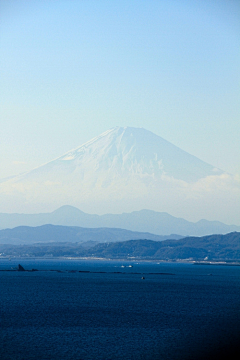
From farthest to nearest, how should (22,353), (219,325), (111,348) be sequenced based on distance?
(219,325) < (111,348) < (22,353)

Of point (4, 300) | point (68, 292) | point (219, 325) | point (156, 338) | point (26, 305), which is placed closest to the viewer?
point (156, 338)

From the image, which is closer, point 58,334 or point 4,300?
point 58,334

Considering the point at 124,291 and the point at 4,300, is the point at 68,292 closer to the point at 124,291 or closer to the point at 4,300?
the point at 124,291

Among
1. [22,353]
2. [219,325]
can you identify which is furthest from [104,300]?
[22,353]

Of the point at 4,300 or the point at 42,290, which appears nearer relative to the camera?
the point at 4,300

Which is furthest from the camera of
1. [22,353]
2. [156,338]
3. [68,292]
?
[68,292]

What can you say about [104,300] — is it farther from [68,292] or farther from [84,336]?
[84,336]

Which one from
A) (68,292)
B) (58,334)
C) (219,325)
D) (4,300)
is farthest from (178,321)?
(68,292)

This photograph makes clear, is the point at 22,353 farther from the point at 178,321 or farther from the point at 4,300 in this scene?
the point at 4,300

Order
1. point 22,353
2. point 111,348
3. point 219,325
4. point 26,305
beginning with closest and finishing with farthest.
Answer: point 22,353 → point 111,348 → point 219,325 → point 26,305
